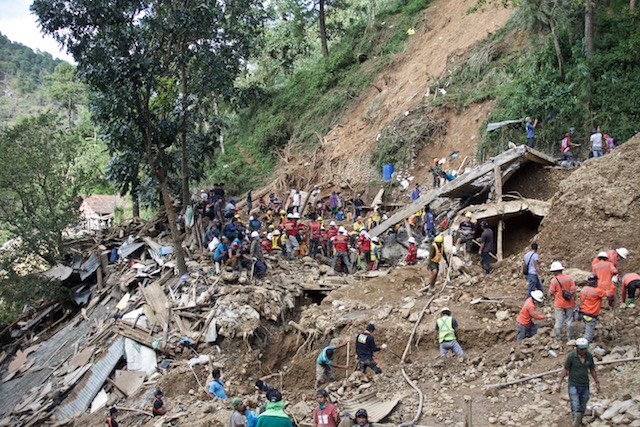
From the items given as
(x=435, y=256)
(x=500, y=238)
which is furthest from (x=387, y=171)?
(x=435, y=256)

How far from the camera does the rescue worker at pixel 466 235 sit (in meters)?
12.7

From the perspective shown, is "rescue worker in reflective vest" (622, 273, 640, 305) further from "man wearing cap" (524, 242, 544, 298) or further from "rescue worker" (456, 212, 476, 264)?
"rescue worker" (456, 212, 476, 264)

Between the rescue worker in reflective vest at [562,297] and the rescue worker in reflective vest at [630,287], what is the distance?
1.01 metres

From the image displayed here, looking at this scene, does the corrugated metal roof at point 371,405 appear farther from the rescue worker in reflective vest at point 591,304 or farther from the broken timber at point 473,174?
the broken timber at point 473,174

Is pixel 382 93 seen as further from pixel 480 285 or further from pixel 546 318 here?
pixel 546 318

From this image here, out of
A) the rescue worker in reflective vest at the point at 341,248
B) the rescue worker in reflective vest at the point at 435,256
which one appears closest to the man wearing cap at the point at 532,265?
the rescue worker in reflective vest at the point at 435,256

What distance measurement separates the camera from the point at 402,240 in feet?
53.9

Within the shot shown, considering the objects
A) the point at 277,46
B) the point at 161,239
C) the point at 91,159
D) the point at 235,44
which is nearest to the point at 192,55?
the point at 235,44

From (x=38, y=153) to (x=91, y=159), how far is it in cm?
1822

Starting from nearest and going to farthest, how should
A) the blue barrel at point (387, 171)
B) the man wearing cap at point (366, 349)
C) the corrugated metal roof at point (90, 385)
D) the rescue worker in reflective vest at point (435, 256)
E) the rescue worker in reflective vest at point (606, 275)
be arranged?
1. the rescue worker in reflective vest at point (606, 275)
2. the man wearing cap at point (366, 349)
3. the corrugated metal roof at point (90, 385)
4. the rescue worker in reflective vest at point (435, 256)
5. the blue barrel at point (387, 171)

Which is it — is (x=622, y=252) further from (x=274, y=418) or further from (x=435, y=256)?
(x=274, y=418)

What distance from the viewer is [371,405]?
835cm

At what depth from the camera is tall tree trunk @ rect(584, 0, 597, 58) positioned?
1702 centimetres

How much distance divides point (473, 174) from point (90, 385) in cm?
1041
